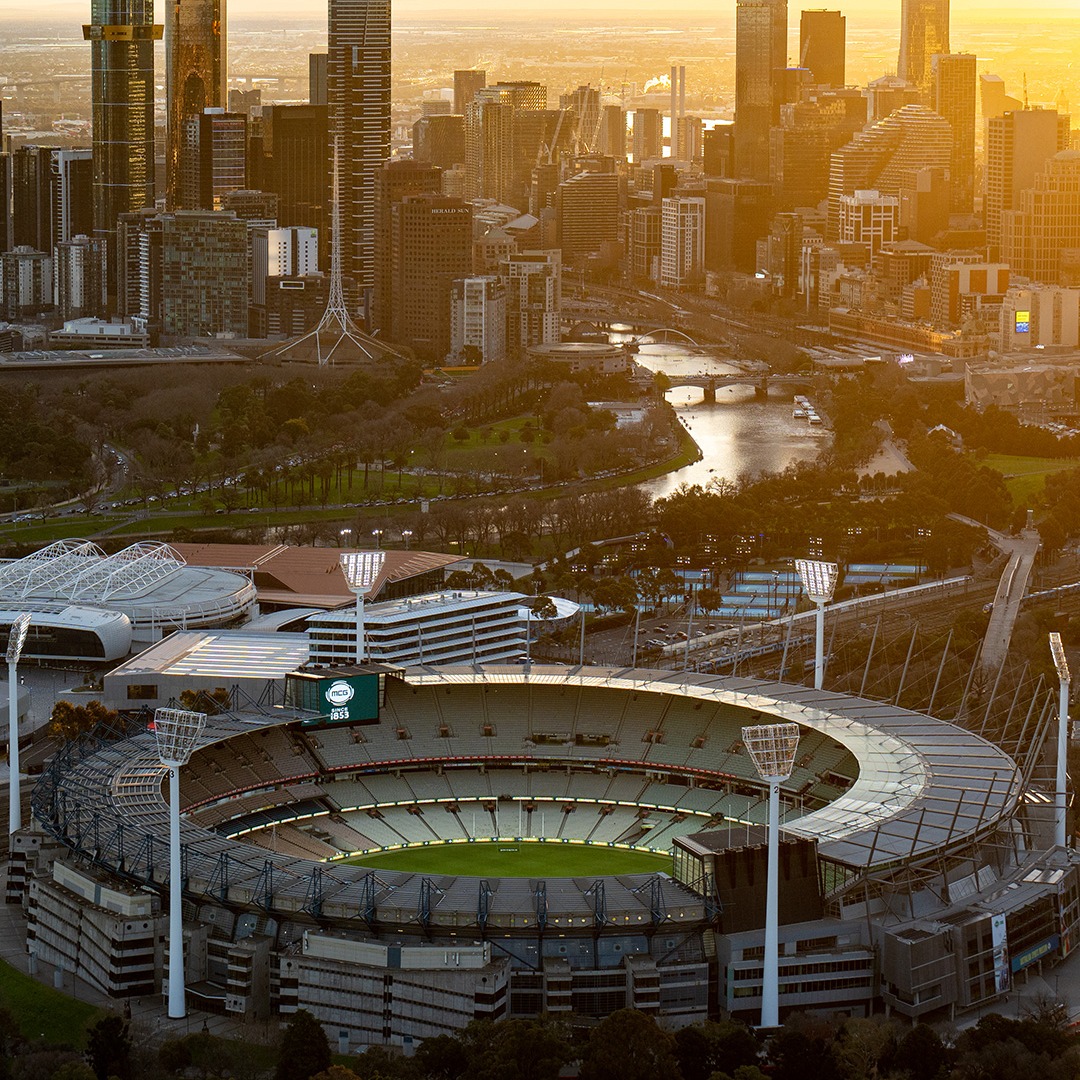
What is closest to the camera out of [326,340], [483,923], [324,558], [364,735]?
[483,923]

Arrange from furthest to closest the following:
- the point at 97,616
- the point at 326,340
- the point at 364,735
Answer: the point at 326,340, the point at 97,616, the point at 364,735

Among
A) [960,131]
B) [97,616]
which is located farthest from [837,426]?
[960,131]

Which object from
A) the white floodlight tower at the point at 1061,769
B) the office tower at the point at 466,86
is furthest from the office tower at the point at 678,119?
the white floodlight tower at the point at 1061,769

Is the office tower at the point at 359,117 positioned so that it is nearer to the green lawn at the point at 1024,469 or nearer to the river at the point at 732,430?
the river at the point at 732,430

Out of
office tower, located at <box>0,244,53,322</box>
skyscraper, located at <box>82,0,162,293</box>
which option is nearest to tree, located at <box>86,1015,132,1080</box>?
skyscraper, located at <box>82,0,162,293</box>

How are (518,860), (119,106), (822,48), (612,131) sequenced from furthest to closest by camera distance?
(612,131) → (822,48) → (119,106) → (518,860)

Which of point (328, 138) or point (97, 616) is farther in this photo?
point (328, 138)

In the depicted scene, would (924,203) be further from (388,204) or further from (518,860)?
(518,860)

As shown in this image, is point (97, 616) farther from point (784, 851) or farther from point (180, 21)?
point (180, 21)

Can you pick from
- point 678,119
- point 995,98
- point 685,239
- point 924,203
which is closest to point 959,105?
point 995,98
